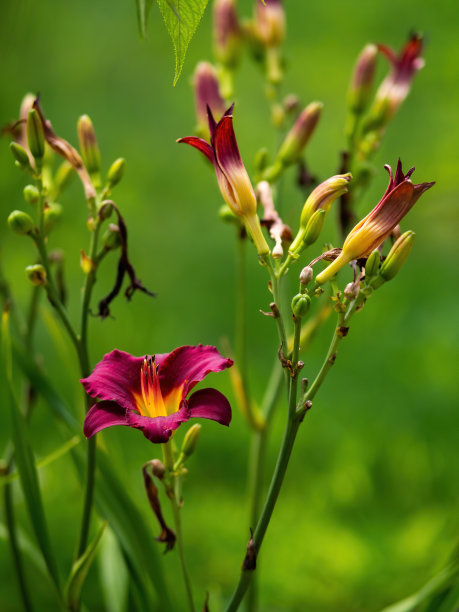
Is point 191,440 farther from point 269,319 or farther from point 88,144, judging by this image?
point 269,319

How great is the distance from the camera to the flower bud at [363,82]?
0.69 meters

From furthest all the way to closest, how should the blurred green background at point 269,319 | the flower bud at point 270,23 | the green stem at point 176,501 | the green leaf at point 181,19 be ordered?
1. the blurred green background at point 269,319
2. the flower bud at point 270,23
3. the green stem at point 176,501
4. the green leaf at point 181,19

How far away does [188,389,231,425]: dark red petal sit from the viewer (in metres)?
0.41

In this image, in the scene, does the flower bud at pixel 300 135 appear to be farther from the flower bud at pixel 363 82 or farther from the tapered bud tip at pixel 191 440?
the tapered bud tip at pixel 191 440

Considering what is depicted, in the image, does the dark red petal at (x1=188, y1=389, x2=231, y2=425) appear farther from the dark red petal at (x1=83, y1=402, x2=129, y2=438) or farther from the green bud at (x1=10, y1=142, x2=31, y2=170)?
the green bud at (x1=10, y1=142, x2=31, y2=170)

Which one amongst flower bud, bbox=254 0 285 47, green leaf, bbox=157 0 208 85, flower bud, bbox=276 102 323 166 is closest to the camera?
green leaf, bbox=157 0 208 85

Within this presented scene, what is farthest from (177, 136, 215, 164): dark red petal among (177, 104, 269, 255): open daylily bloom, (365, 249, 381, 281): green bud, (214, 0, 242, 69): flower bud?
(214, 0, 242, 69): flower bud

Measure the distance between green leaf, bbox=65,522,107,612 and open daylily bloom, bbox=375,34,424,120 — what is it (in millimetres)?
448

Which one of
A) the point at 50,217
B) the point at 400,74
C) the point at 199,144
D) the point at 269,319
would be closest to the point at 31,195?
the point at 50,217

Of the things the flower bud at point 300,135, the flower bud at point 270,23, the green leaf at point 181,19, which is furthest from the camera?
the flower bud at point 270,23

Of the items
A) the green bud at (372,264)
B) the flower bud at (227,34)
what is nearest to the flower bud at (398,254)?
the green bud at (372,264)

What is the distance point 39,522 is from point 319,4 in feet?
7.01

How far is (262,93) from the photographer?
79.7 inches

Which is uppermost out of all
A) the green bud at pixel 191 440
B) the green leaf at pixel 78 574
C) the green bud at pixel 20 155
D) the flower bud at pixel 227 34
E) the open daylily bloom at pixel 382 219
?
the flower bud at pixel 227 34
